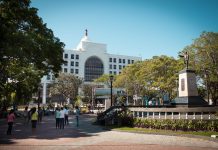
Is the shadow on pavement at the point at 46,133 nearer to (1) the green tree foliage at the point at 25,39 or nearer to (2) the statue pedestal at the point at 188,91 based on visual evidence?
(1) the green tree foliage at the point at 25,39

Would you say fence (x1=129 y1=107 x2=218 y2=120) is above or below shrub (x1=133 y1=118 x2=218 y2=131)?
above

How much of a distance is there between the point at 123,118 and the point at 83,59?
8034 cm

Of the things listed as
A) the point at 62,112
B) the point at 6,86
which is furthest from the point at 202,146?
the point at 6,86

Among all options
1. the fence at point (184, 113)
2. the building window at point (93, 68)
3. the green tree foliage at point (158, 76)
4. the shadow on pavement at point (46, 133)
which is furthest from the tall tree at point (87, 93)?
the fence at point (184, 113)

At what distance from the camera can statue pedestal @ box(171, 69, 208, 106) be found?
23828 mm

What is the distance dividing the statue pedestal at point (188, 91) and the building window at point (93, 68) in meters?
76.8

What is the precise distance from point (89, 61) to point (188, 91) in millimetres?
79833

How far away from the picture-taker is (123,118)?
21109 millimetres

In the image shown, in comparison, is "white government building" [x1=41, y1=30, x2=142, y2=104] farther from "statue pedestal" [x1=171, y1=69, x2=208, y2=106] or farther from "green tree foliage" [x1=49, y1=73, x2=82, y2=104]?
"statue pedestal" [x1=171, y1=69, x2=208, y2=106]

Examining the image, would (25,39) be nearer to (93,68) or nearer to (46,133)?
(46,133)

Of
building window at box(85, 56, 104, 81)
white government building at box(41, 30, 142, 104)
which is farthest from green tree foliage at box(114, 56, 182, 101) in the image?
white government building at box(41, 30, 142, 104)

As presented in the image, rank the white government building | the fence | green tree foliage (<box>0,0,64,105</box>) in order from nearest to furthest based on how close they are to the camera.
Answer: the fence, green tree foliage (<box>0,0,64,105</box>), the white government building

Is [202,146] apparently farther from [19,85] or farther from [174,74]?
[174,74]

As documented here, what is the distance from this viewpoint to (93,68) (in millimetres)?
102750
